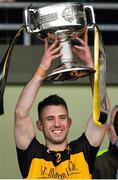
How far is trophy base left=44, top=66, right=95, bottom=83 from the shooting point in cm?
354

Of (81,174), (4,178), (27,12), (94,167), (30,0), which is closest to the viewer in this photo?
(27,12)

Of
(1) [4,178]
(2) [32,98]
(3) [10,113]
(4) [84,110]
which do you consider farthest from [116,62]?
(2) [32,98]

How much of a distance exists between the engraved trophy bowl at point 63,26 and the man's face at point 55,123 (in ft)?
0.80

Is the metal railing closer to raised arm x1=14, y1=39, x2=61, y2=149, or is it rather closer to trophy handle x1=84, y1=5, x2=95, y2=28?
raised arm x1=14, y1=39, x2=61, y2=149

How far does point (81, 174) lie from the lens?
3.81 metres

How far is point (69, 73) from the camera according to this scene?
11.9 feet

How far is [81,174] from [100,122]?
12.2 inches

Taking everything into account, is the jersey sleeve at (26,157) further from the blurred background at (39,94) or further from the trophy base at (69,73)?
the blurred background at (39,94)

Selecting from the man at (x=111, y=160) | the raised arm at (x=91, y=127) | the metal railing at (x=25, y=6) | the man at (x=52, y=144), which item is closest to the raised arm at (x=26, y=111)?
the man at (x=52, y=144)

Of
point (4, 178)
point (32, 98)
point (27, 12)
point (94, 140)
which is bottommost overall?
point (4, 178)

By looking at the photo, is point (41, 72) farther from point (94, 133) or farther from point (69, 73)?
point (94, 133)

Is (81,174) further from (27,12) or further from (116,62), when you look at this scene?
(116,62)

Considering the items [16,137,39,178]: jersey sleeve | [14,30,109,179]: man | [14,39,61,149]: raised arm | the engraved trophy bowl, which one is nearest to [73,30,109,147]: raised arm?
[14,30,109,179]: man

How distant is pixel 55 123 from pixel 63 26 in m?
0.57
